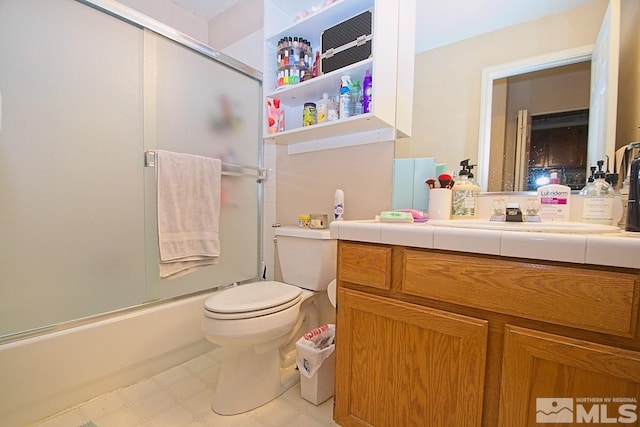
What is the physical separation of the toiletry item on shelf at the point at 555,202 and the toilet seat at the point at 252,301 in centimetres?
101

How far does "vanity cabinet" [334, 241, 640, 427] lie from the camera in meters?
0.59

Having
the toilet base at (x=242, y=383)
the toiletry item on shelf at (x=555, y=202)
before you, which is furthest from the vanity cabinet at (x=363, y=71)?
the toilet base at (x=242, y=383)

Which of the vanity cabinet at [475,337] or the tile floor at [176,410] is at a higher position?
the vanity cabinet at [475,337]

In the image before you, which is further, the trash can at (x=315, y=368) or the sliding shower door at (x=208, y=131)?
the sliding shower door at (x=208, y=131)

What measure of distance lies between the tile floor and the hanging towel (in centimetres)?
53

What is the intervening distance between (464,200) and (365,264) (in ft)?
1.72

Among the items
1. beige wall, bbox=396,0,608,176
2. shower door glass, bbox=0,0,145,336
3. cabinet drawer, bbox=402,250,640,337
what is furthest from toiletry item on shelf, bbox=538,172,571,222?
shower door glass, bbox=0,0,145,336

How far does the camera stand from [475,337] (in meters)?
0.73

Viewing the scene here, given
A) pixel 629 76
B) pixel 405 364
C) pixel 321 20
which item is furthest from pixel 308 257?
pixel 629 76

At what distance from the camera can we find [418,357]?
31.9 inches

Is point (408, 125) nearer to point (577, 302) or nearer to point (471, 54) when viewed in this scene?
point (471, 54)

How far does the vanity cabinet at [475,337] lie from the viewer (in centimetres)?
59

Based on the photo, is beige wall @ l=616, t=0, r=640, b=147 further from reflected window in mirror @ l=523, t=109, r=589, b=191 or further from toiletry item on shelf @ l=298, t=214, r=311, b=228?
toiletry item on shelf @ l=298, t=214, r=311, b=228

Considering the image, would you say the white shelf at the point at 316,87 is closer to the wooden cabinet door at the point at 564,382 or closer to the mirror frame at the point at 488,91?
the mirror frame at the point at 488,91
